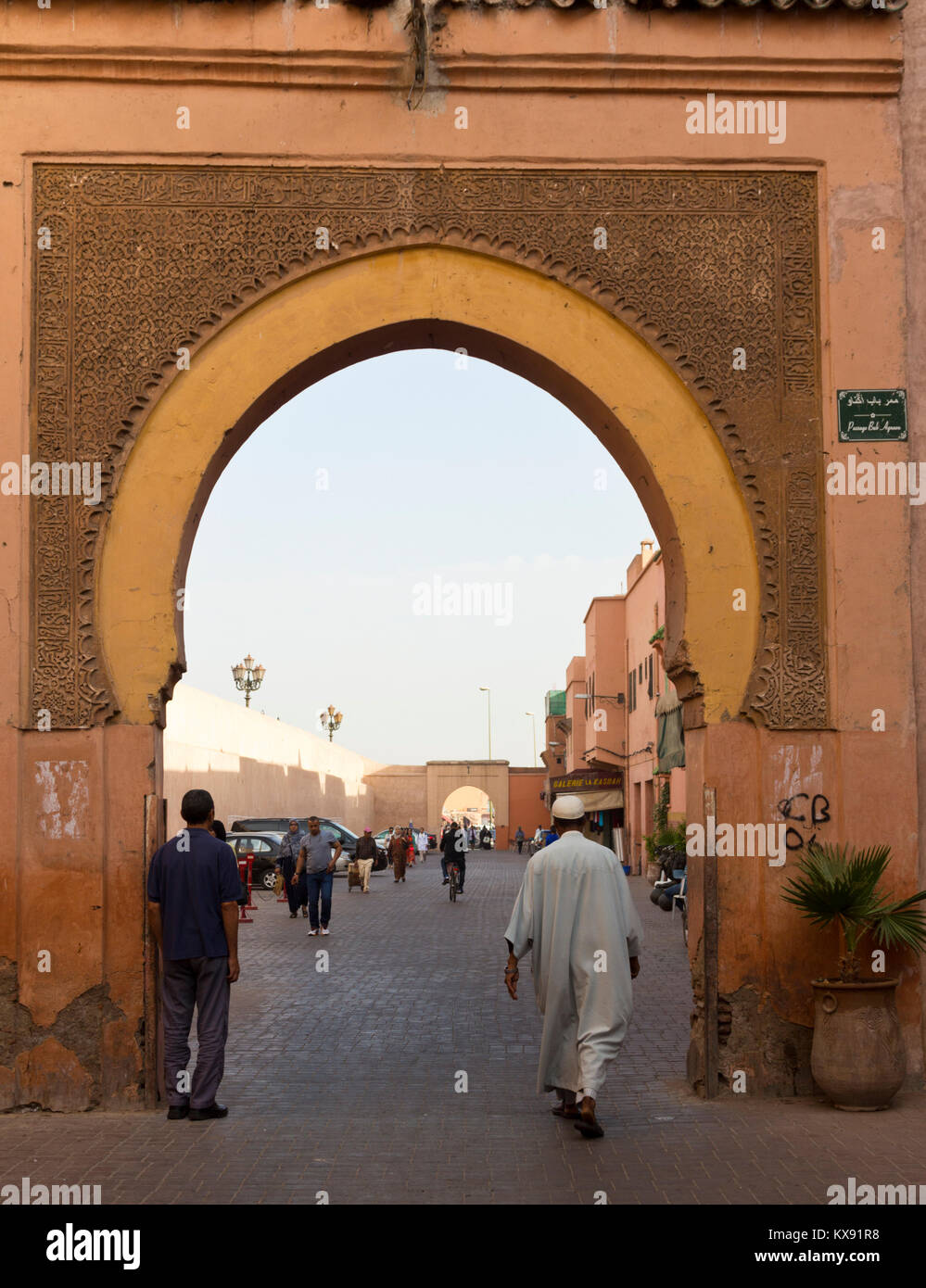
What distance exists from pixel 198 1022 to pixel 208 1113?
1.48 feet

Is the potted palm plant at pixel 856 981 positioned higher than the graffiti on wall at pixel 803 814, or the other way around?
the graffiti on wall at pixel 803 814

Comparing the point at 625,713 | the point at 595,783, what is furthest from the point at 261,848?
the point at 625,713

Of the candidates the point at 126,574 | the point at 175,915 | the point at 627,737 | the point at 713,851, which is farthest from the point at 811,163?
the point at 627,737

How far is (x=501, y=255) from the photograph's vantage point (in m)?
7.74

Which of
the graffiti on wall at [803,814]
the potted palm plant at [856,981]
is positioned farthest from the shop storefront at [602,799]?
the potted palm plant at [856,981]

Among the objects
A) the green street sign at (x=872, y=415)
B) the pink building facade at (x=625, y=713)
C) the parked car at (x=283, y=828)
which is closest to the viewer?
the green street sign at (x=872, y=415)

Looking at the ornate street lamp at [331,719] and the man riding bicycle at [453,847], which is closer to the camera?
the man riding bicycle at [453,847]

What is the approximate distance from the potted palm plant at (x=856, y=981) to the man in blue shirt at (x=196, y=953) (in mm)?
2940

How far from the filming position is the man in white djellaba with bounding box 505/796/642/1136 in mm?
6594

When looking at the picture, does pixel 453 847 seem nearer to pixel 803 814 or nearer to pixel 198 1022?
pixel 803 814

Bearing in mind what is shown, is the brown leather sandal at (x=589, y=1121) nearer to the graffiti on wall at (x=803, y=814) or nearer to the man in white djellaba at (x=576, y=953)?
the man in white djellaba at (x=576, y=953)

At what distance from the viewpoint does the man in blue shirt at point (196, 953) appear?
270 inches

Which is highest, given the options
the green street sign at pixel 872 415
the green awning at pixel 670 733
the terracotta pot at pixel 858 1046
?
the green street sign at pixel 872 415
